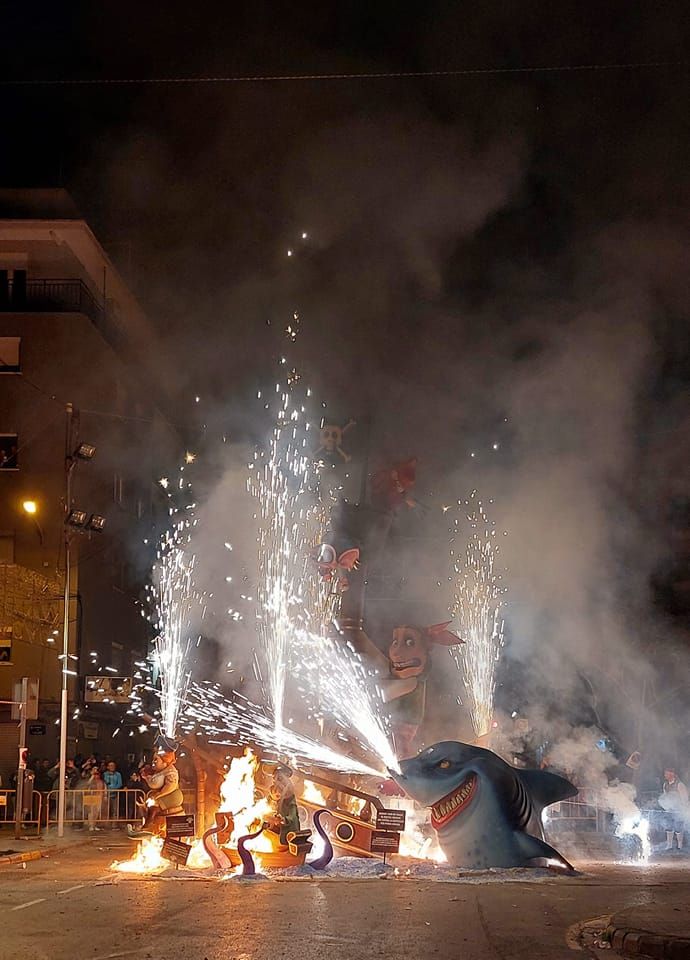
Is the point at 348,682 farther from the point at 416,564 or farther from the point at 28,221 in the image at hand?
the point at 28,221

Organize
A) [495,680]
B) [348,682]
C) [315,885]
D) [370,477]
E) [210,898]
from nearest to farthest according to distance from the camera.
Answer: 1. [210,898]
2. [315,885]
3. [348,682]
4. [370,477]
5. [495,680]

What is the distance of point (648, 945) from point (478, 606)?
15.2m

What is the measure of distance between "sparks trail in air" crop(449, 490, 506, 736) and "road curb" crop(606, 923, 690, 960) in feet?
43.5

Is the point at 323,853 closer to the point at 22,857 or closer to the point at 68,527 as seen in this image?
the point at 22,857

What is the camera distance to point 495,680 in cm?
2420

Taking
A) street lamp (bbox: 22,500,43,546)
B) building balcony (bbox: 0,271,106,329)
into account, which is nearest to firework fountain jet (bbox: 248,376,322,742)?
street lamp (bbox: 22,500,43,546)

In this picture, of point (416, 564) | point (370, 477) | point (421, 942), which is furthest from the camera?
point (416, 564)

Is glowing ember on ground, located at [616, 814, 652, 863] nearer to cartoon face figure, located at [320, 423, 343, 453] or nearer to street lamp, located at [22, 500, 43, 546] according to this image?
cartoon face figure, located at [320, 423, 343, 453]

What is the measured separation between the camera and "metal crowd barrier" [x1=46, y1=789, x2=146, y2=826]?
64.8 ft

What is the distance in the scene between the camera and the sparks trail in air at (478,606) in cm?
2177

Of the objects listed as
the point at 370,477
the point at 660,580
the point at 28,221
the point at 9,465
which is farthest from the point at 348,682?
the point at 28,221

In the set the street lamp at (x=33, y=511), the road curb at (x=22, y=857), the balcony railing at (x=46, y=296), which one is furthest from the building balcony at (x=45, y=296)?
the road curb at (x=22, y=857)

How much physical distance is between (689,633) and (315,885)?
12673 mm

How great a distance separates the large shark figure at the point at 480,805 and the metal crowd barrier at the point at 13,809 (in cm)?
890
